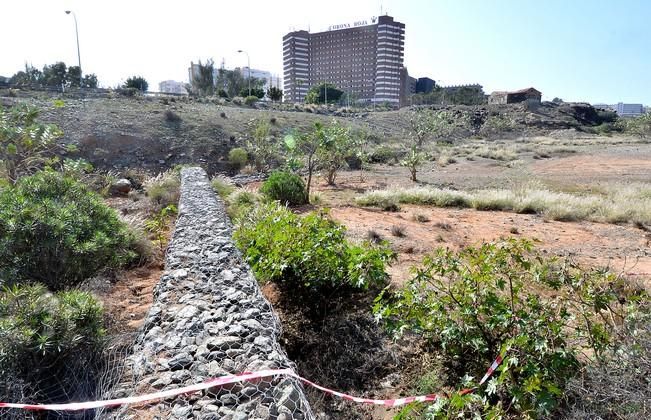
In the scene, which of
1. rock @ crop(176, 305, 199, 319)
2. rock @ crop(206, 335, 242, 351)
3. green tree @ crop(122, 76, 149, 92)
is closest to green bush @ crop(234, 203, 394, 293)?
rock @ crop(176, 305, 199, 319)

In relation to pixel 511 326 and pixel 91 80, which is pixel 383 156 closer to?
pixel 511 326

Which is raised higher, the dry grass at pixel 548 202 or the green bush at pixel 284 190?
the green bush at pixel 284 190

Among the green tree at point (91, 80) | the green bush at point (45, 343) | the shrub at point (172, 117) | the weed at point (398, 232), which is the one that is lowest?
the weed at point (398, 232)

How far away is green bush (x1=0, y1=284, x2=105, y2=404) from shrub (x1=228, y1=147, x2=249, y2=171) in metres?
17.0

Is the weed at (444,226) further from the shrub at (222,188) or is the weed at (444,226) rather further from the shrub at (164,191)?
the shrub at (164,191)

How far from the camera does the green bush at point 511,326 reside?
2.42 metres

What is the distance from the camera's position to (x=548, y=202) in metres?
10.7

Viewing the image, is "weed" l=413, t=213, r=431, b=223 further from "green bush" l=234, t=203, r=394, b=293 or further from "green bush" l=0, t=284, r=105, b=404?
"green bush" l=0, t=284, r=105, b=404

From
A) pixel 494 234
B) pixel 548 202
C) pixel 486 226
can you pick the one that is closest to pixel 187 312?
pixel 494 234

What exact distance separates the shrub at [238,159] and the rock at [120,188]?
6.73 m

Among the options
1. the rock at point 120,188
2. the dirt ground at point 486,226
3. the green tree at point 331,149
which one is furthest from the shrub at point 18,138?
the green tree at point 331,149

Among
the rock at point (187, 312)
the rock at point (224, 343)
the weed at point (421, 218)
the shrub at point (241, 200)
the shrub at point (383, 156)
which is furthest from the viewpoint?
the shrub at point (383, 156)

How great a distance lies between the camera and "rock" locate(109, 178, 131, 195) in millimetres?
12859

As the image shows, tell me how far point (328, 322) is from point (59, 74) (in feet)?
186
